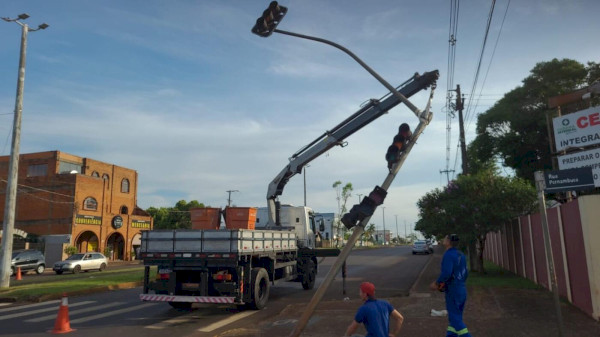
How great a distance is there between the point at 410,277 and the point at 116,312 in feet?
44.4

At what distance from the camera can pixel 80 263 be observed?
1176 inches

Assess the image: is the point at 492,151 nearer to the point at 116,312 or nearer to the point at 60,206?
the point at 116,312

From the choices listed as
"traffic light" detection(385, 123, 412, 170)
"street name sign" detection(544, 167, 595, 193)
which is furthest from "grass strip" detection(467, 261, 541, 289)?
"traffic light" detection(385, 123, 412, 170)

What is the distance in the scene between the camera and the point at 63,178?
42625 mm

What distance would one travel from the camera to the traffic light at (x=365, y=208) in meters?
7.80

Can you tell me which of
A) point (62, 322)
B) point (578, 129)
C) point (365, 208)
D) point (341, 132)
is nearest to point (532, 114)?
point (578, 129)

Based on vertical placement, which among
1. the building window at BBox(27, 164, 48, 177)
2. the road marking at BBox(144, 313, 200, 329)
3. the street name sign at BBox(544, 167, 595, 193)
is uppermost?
the building window at BBox(27, 164, 48, 177)

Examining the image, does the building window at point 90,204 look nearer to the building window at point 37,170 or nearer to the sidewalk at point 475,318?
the building window at point 37,170

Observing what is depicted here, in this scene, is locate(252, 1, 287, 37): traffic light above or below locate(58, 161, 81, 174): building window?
below

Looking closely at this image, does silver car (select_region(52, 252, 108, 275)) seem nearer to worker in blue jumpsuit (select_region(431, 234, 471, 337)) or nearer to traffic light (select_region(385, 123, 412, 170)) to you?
traffic light (select_region(385, 123, 412, 170))

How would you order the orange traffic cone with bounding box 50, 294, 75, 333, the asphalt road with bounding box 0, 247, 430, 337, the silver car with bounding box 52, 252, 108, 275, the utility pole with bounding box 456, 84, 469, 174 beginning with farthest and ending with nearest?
the silver car with bounding box 52, 252, 108, 275 → the utility pole with bounding box 456, 84, 469, 174 → the asphalt road with bounding box 0, 247, 430, 337 → the orange traffic cone with bounding box 50, 294, 75, 333

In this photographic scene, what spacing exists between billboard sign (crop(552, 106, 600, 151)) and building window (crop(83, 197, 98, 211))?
41147mm

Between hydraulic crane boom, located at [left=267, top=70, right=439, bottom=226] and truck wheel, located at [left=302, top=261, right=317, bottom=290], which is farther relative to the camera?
truck wheel, located at [left=302, top=261, right=317, bottom=290]

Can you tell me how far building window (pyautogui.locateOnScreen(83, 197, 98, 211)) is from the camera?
43156 millimetres
